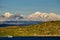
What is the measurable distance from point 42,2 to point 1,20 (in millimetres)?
775

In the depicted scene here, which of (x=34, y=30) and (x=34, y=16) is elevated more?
(x=34, y=16)

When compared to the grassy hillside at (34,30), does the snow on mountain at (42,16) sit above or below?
above

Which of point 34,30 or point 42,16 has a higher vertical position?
point 42,16

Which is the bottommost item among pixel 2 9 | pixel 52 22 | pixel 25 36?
pixel 25 36

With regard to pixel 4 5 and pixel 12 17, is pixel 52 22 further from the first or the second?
pixel 4 5

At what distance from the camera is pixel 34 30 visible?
9.05 ft

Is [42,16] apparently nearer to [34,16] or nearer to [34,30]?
[34,16]

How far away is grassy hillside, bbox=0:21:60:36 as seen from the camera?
2738mm

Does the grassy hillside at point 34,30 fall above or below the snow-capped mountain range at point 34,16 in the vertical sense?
below

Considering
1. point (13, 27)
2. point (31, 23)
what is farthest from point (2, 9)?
point (31, 23)

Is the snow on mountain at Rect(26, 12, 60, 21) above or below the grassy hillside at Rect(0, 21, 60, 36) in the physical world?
above

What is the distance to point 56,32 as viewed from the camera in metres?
2.77

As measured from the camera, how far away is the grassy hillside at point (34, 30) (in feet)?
8.98

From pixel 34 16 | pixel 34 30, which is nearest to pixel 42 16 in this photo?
pixel 34 16
